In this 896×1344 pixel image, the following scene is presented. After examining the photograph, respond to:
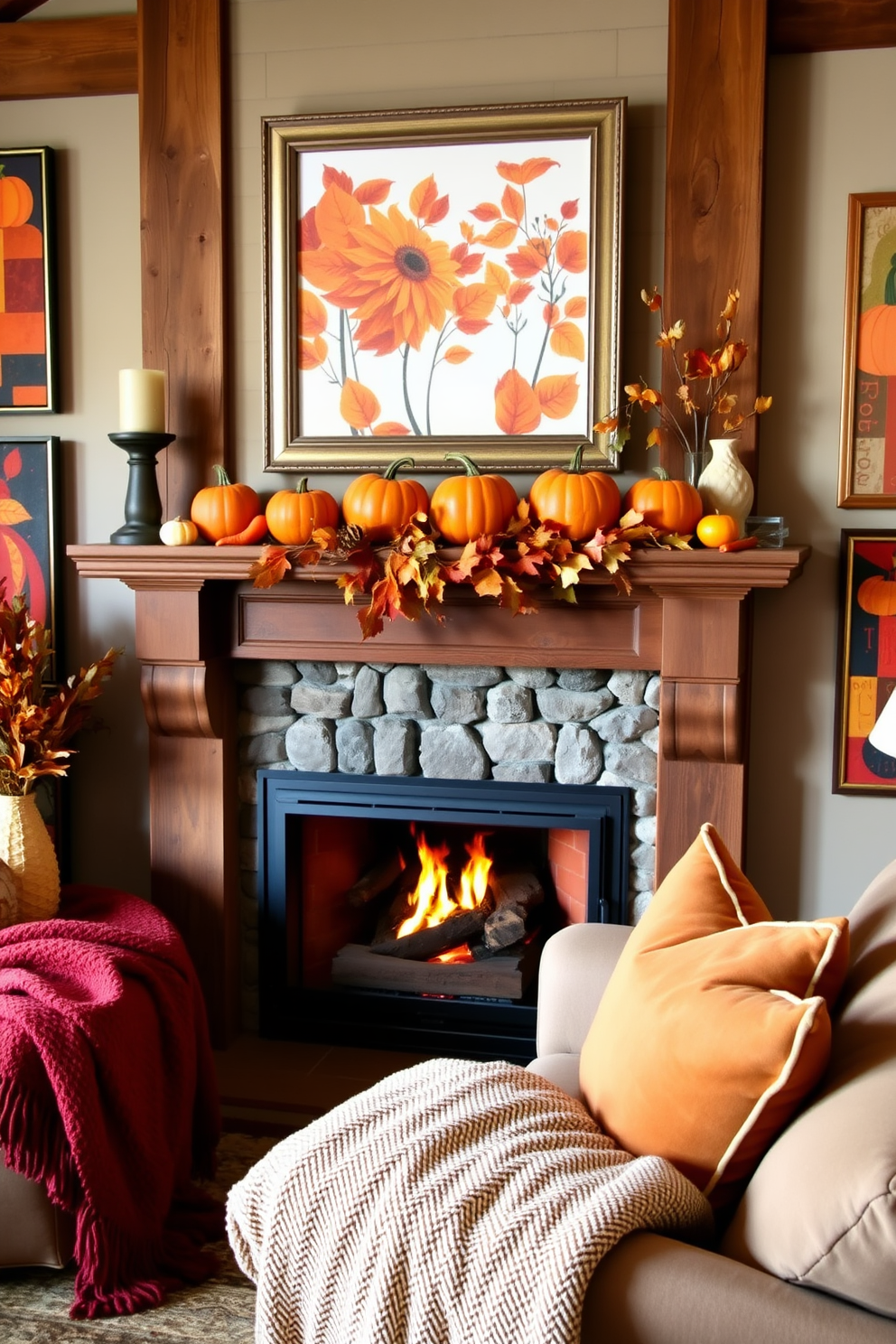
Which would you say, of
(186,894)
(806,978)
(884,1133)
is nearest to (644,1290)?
(884,1133)

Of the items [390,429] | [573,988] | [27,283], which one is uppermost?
[27,283]

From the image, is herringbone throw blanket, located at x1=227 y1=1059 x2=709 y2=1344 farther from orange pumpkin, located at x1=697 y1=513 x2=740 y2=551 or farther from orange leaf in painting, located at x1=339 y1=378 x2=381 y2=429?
orange leaf in painting, located at x1=339 y1=378 x2=381 y2=429

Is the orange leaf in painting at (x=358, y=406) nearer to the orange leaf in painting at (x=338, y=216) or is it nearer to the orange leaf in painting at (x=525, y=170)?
the orange leaf in painting at (x=338, y=216)

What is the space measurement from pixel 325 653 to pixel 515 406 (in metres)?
0.74

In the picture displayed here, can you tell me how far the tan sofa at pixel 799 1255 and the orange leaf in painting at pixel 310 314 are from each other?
85.2 inches

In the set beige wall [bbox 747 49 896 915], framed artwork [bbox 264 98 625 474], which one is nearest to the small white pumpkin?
framed artwork [bbox 264 98 625 474]

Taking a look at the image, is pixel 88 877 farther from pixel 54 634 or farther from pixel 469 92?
pixel 469 92

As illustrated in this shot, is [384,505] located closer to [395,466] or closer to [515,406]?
[395,466]

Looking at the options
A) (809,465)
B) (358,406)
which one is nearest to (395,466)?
(358,406)

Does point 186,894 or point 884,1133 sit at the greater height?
point 884,1133

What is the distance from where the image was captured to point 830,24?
106 inches

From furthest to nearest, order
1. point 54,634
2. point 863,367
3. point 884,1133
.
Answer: point 54,634 → point 863,367 → point 884,1133

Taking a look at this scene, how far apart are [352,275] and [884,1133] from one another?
2331 mm

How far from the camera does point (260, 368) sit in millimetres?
2998
